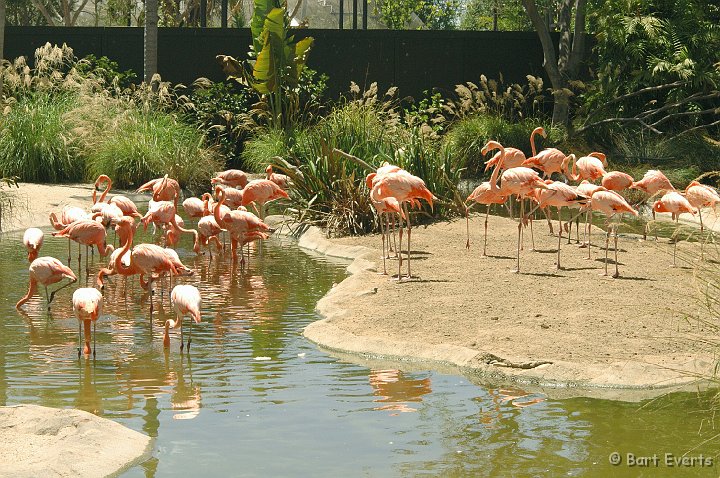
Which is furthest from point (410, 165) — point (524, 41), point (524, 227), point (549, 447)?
point (524, 41)

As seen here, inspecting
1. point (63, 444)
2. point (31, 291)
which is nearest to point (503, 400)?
point (63, 444)

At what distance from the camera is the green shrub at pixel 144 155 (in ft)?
A: 49.2

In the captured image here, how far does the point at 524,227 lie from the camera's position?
1121cm

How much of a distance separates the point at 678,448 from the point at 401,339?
7.51ft

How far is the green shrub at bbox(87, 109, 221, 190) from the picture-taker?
14984mm

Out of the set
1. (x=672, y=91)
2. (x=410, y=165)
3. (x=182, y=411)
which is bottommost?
(x=182, y=411)

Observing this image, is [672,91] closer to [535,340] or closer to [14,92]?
[14,92]

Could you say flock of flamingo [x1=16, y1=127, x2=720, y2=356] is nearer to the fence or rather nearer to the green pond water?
the green pond water

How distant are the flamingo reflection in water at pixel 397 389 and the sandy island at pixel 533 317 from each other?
27cm

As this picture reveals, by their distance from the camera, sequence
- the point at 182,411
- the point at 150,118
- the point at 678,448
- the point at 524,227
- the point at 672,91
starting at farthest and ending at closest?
the point at 672,91, the point at 150,118, the point at 524,227, the point at 182,411, the point at 678,448

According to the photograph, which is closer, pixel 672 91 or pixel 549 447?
pixel 549 447

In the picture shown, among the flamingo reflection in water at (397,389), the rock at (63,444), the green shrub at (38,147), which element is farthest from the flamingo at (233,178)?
the rock at (63,444)

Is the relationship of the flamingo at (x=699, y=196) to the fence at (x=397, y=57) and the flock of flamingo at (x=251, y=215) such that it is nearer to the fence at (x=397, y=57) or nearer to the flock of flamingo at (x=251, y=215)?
the flock of flamingo at (x=251, y=215)

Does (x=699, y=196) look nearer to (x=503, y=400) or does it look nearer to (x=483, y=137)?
(x=503, y=400)
